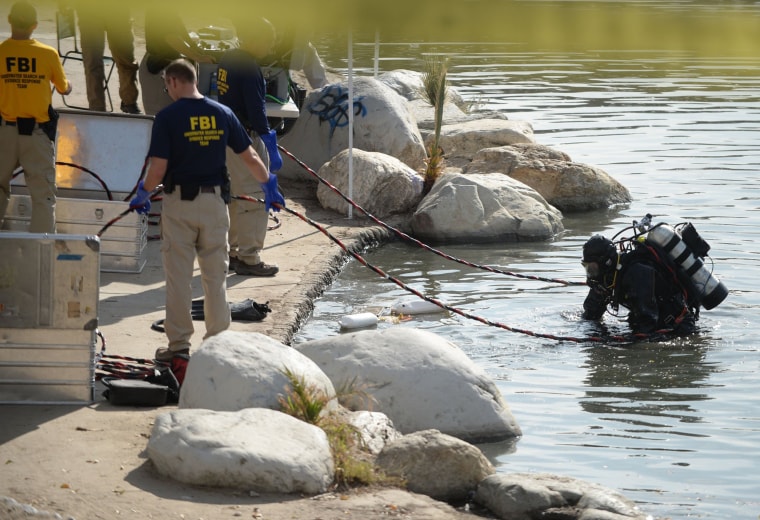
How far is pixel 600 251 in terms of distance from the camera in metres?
9.42

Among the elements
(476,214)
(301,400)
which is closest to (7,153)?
(301,400)

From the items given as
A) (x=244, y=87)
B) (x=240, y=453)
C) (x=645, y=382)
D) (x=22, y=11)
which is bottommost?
(x=645, y=382)

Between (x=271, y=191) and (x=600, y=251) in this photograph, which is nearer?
(x=271, y=191)

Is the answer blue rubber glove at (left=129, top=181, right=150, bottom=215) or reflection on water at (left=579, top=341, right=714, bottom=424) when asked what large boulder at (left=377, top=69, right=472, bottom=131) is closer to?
reflection on water at (left=579, top=341, right=714, bottom=424)

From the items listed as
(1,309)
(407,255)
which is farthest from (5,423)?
(407,255)

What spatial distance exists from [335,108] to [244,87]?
6.46m

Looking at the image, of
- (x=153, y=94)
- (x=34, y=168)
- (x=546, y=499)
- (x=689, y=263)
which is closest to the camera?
(x=546, y=499)

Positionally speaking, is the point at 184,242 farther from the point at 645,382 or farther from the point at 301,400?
the point at 645,382

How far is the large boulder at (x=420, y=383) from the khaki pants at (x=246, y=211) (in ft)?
9.95

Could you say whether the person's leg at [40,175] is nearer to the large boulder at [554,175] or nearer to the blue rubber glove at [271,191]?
the blue rubber glove at [271,191]

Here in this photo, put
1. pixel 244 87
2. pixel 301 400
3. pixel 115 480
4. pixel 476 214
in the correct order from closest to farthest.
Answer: pixel 115 480, pixel 301 400, pixel 244 87, pixel 476 214

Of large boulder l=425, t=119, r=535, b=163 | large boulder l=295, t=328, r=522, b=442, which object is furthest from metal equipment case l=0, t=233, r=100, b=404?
large boulder l=425, t=119, r=535, b=163

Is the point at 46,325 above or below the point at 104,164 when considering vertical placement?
below

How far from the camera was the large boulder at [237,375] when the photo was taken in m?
6.21
